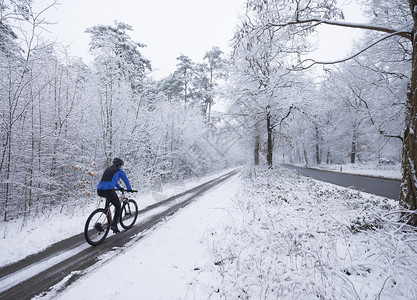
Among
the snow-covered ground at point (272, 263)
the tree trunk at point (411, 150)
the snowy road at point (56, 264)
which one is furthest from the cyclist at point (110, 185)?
the tree trunk at point (411, 150)

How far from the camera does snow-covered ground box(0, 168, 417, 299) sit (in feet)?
8.22

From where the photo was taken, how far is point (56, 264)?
3.69m

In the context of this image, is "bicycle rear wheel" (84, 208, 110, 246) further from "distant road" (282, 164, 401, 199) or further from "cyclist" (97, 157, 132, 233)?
"distant road" (282, 164, 401, 199)

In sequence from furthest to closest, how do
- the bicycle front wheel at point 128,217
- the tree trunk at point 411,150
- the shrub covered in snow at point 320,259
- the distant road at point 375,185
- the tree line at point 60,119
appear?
the distant road at point 375,185 < the tree line at point 60,119 < the bicycle front wheel at point 128,217 < the tree trunk at point 411,150 < the shrub covered in snow at point 320,259

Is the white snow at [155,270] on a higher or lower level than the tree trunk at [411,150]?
lower

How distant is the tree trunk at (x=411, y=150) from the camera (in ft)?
10.8

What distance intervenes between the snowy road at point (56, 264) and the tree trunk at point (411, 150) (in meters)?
6.03

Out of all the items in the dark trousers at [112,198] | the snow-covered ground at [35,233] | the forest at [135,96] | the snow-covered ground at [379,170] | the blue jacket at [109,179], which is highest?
the forest at [135,96]

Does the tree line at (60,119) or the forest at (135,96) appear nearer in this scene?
the forest at (135,96)

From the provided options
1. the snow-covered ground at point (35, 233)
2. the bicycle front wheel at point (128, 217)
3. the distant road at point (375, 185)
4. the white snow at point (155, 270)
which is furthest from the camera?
the distant road at point (375, 185)

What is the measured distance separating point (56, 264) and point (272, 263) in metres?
4.27

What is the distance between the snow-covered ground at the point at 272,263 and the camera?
251cm

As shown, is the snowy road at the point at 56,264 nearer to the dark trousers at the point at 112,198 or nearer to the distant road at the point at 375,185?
the dark trousers at the point at 112,198

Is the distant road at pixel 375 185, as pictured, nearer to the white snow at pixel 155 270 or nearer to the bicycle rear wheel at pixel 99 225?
the white snow at pixel 155 270
